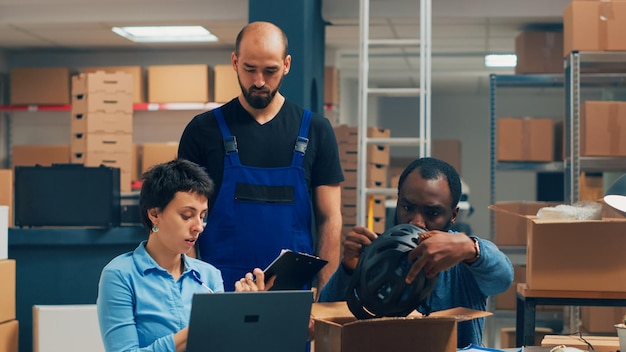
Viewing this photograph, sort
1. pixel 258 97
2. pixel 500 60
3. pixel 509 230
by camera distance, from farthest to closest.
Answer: pixel 500 60
pixel 509 230
pixel 258 97

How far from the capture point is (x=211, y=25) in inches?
277

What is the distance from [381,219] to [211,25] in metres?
2.11

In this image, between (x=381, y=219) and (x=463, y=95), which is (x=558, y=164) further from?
(x=463, y=95)

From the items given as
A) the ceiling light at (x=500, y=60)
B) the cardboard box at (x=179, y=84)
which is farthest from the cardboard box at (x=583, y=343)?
the ceiling light at (x=500, y=60)

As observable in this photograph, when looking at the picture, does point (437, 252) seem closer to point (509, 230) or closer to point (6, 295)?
point (6, 295)

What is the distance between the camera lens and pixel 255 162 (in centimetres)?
236

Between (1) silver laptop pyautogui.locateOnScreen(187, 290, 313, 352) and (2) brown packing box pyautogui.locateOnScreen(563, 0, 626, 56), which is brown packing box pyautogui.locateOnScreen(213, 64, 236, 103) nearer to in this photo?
(2) brown packing box pyautogui.locateOnScreen(563, 0, 626, 56)

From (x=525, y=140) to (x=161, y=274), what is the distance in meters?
4.45

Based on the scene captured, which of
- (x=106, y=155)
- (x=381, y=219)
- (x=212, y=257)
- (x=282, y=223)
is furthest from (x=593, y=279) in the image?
(x=106, y=155)

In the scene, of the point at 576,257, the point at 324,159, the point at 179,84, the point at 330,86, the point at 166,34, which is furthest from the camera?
the point at 330,86

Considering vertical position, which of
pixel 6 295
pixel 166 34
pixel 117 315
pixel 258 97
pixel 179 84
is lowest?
pixel 6 295

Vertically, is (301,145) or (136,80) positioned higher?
(136,80)

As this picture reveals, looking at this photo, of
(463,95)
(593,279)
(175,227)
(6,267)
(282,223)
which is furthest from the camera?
(463,95)

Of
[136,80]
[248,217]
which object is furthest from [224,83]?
[248,217]
